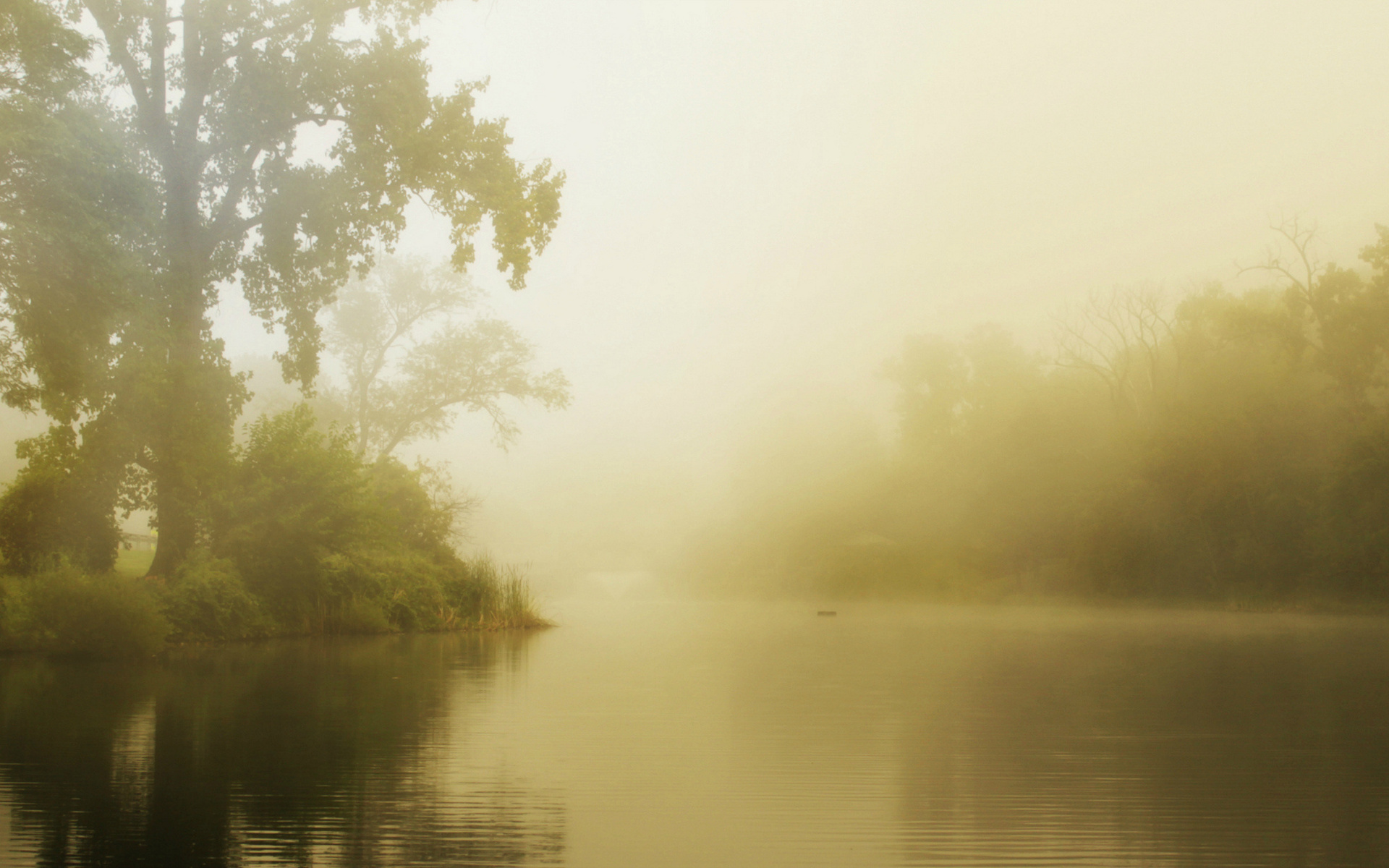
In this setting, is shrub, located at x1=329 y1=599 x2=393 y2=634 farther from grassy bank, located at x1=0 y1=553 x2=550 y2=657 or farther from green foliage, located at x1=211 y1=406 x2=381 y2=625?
green foliage, located at x1=211 y1=406 x2=381 y2=625

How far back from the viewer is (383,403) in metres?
39.2

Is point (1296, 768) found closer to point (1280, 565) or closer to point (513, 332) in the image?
point (1280, 565)

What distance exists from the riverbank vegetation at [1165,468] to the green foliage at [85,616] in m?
29.4

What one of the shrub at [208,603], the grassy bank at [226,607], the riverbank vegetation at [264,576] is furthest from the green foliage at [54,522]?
the shrub at [208,603]

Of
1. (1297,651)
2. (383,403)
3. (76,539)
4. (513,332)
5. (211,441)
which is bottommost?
(1297,651)

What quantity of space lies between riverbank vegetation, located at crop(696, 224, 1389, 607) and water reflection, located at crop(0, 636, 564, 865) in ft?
93.8

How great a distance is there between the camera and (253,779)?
4977 mm

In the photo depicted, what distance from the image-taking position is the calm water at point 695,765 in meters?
3.85

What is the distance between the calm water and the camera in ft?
12.6

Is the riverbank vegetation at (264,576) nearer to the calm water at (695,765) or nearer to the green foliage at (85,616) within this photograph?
the green foliage at (85,616)

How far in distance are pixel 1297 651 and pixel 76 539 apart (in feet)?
62.7

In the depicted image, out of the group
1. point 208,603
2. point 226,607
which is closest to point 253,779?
point 208,603

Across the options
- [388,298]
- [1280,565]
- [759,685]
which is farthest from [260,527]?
[1280,565]

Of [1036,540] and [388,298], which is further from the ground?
[388,298]
